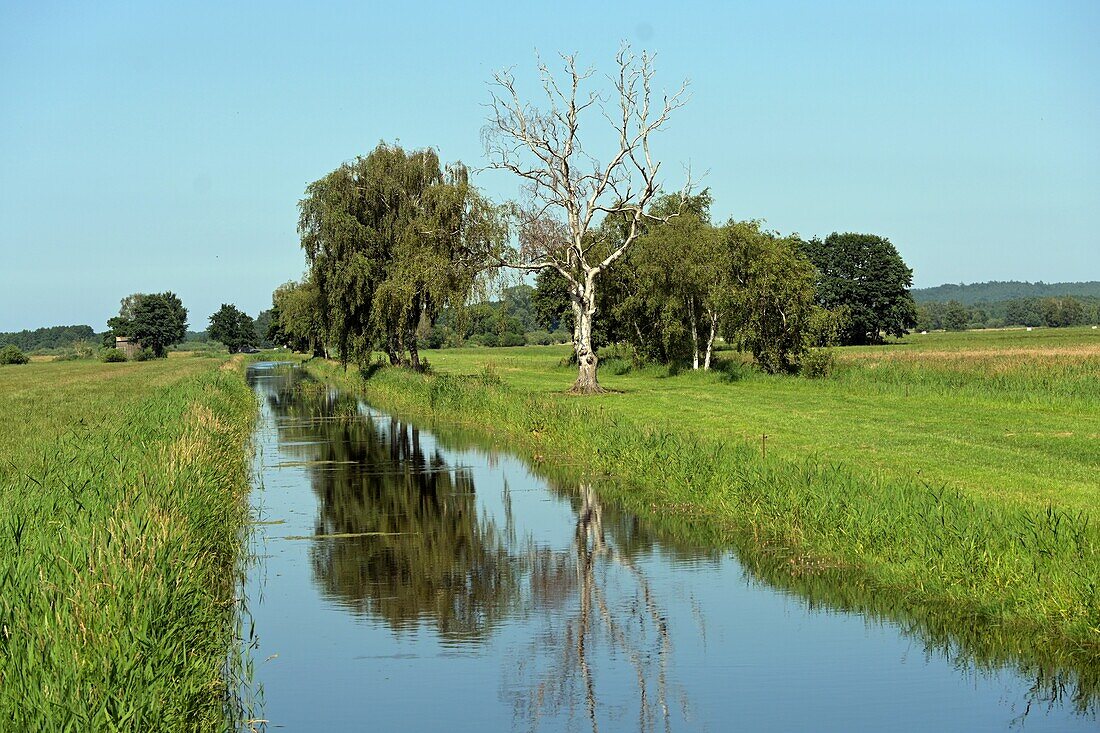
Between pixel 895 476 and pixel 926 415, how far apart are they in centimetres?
1391

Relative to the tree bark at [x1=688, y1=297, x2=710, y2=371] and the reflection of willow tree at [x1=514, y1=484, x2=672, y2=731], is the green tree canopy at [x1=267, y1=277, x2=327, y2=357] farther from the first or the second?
the reflection of willow tree at [x1=514, y1=484, x2=672, y2=731]

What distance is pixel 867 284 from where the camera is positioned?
110 m

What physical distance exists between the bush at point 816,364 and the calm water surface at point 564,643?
29.8 m

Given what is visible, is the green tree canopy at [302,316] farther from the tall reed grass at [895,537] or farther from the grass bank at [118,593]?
the grass bank at [118,593]

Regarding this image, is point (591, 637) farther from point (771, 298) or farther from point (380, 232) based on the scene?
point (380, 232)

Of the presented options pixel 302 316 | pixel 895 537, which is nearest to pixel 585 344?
pixel 895 537

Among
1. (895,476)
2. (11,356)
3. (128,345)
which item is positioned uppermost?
(128,345)

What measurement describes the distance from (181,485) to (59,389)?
51.7 m

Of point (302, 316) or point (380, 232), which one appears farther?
point (302, 316)

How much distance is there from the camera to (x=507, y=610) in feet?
43.9

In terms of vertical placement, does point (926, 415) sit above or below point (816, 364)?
below

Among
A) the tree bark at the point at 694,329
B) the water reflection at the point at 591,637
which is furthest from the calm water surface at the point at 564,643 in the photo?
the tree bark at the point at 694,329

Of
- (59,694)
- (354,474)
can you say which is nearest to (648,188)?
(354,474)

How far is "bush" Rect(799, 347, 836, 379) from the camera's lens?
48.2m
